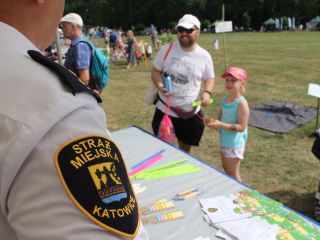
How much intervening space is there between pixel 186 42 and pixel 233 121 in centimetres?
99

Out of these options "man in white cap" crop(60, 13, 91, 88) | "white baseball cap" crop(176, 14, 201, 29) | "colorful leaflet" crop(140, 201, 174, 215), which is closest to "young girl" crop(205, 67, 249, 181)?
"white baseball cap" crop(176, 14, 201, 29)

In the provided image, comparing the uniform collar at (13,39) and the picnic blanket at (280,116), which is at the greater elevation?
the uniform collar at (13,39)

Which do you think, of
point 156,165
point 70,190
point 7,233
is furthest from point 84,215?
point 156,165

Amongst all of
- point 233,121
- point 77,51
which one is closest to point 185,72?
point 233,121

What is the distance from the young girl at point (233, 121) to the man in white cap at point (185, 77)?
0.49m

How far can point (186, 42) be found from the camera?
11.8 feet

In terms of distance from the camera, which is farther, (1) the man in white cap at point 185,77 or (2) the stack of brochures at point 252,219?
(1) the man in white cap at point 185,77

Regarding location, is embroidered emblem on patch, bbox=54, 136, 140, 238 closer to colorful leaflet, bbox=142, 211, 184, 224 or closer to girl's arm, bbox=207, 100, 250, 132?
colorful leaflet, bbox=142, 211, 184, 224

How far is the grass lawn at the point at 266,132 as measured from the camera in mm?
3928

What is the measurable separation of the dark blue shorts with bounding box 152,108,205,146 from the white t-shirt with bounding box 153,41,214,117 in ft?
0.39

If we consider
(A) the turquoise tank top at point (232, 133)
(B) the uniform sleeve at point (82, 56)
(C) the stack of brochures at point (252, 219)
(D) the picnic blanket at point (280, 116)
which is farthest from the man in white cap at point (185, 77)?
(D) the picnic blanket at point (280, 116)

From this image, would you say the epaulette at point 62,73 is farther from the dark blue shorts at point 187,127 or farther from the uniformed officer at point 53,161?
the dark blue shorts at point 187,127

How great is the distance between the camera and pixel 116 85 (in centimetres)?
1023

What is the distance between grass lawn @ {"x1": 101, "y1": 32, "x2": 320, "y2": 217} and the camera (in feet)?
12.9
